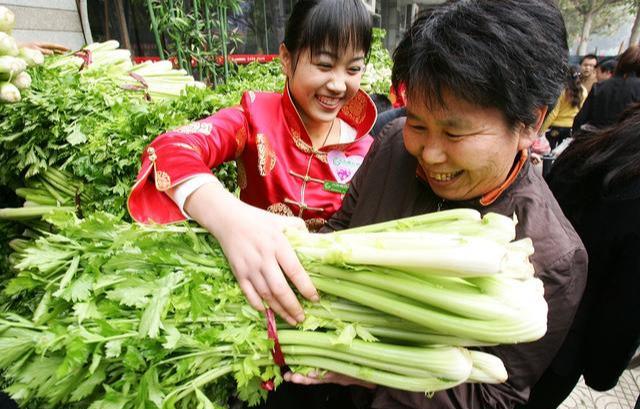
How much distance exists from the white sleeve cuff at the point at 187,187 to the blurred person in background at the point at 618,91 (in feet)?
16.9

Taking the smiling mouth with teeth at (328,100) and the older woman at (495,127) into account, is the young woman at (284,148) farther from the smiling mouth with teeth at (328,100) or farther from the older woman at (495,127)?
the older woman at (495,127)

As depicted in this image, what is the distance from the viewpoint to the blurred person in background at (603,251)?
1.63 metres

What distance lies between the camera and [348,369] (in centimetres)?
101

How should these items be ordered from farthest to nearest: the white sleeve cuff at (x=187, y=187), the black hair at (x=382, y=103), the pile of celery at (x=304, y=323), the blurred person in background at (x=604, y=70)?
the blurred person in background at (x=604, y=70) → the black hair at (x=382, y=103) → the white sleeve cuff at (x=187, y=187) → the pile of celery at (x=304, y=323)

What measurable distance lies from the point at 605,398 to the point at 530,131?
3002 mm

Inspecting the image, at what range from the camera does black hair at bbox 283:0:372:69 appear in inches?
62.1

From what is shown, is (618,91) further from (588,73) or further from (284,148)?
(284,148)

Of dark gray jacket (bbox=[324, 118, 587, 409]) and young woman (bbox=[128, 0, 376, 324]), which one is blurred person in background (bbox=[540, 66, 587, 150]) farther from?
dark gray jacket (bbox=[324, 118, 587, 409])

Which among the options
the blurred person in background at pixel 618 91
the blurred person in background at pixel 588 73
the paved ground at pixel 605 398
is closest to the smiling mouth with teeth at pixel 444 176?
the paved ground at pixel 605 398

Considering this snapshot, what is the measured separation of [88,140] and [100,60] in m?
1.66

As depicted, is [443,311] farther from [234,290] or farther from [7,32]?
[7,32]

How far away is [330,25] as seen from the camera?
1574mm

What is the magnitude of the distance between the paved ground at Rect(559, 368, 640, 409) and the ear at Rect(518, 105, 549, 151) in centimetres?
268

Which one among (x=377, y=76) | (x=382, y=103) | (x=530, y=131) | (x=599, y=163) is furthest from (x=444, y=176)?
(x=377, y=76)
